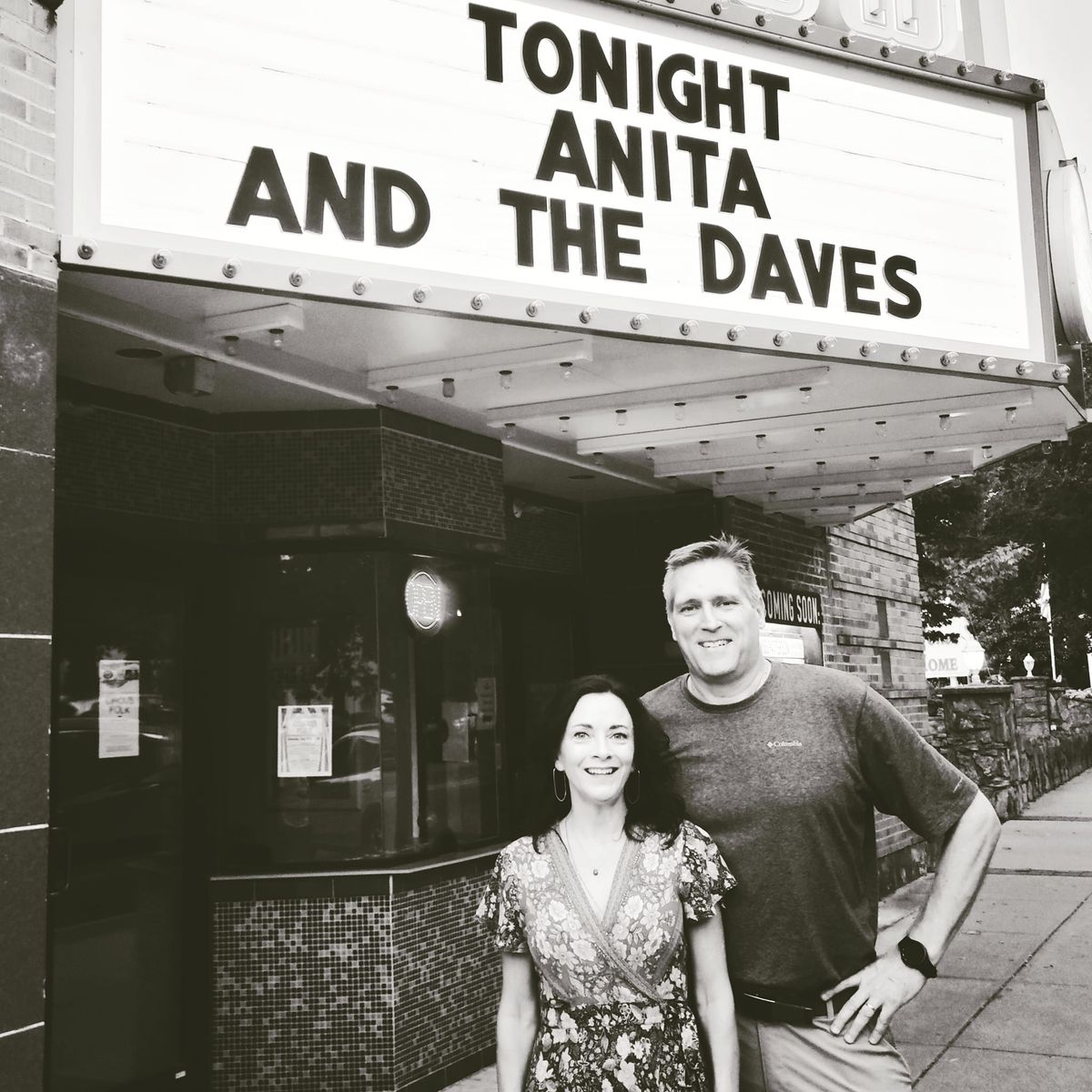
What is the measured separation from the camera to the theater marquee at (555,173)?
11.9 feet

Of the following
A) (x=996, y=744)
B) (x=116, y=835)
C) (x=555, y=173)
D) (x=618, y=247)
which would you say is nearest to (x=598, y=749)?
(x=618, y=247)

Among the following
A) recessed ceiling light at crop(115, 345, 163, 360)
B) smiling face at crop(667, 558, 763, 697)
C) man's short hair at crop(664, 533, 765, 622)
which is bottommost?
smiling face at crop(667, 558, 763, 697)

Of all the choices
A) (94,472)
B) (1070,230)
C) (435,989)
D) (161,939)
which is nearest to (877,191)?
(1070,230)

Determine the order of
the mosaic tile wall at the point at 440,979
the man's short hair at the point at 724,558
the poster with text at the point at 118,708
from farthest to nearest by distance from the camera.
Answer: the mosaic tile wall at the point at 440,979
the poster with text at the point at 118,708
the man's short hair at the point at 724,558

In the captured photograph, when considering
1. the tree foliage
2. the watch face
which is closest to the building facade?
the watch face

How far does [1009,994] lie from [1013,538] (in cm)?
1482

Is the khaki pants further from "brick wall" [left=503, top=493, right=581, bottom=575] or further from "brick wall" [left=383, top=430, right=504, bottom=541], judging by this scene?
"brick wall" [left=503, top=493, right=581, bottom=575]

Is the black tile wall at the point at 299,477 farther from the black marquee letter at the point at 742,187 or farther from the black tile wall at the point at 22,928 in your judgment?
the black tile wall at the point at 22,928

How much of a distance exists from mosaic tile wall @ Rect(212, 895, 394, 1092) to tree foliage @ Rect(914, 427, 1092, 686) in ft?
30.4

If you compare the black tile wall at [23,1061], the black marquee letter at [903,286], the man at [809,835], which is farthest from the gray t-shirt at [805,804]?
the black marquee letter at [903,286]

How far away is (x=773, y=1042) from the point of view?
108 inches

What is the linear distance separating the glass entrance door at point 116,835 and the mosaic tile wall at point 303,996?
255mm

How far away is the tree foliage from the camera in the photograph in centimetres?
1933

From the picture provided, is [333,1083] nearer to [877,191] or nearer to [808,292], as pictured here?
[808,292]
